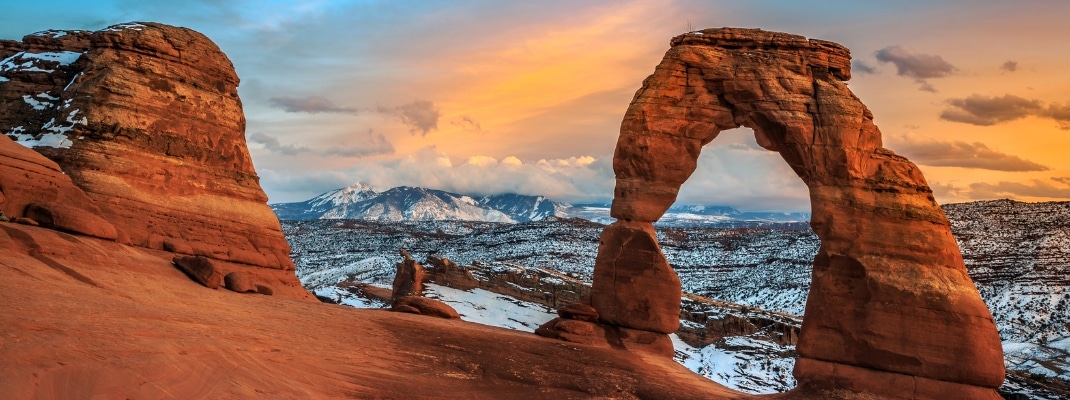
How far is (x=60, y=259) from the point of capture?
757 inches

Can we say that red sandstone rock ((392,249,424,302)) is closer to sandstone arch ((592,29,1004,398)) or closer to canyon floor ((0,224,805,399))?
sandstone arch ((592,29,1004,398))

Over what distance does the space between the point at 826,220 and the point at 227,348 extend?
16732mm

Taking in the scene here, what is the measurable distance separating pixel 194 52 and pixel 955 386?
1059 inches

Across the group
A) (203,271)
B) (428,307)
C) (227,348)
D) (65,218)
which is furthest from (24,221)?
(428,307)

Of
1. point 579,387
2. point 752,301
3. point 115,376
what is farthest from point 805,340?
point 752,301

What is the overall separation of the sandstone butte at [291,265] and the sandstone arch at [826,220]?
0.18 ft

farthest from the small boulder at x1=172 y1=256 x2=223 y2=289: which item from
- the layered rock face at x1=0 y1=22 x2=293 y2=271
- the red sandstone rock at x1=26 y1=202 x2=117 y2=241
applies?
the layered rock face at x1=0 y1=22 x2=293 y2=271

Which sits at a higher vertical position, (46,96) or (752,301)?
(46,96)

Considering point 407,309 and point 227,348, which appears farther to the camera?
point 407,309

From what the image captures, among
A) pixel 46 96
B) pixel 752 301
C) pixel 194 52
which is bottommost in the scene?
pixel 752 301

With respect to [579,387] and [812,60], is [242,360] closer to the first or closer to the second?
[579,387]

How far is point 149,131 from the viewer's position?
1141 inches

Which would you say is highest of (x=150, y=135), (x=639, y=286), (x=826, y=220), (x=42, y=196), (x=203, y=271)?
(x=150, y=135)

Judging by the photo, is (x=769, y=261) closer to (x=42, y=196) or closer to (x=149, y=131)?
(x=149, y=131)
